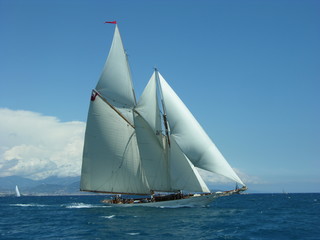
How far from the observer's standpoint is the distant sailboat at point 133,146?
54500mm

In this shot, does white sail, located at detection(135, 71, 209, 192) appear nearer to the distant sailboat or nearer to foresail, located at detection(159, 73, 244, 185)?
the distant sailboat

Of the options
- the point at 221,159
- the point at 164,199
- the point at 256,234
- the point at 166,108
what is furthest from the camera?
the point at 164,199

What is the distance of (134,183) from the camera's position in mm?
58688

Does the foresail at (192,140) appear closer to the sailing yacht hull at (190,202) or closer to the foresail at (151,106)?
the foresail at (151,106)

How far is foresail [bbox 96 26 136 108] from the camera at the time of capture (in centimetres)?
5756

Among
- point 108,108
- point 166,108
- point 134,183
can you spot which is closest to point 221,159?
point 166,108

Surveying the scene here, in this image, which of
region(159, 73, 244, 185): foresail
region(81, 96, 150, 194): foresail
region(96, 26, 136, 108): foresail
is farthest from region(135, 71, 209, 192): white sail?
region(96, 26, 136, 108): foresail

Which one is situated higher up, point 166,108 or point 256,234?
point 166,108

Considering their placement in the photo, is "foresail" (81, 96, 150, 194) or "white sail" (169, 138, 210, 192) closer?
"white sail" (169, 138, 210, 192)

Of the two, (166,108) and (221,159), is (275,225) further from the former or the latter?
(166,108)

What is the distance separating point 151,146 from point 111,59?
50.2ft

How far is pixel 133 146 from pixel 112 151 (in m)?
3.59

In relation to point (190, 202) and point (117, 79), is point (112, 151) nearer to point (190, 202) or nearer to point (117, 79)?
point (117, 79)

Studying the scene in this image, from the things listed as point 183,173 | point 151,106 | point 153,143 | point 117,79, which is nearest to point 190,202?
point 183,173
